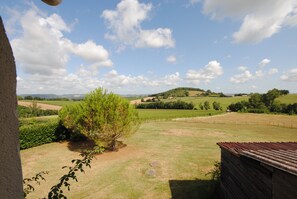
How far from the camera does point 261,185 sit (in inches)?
265

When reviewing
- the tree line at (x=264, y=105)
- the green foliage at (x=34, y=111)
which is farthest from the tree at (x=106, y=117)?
the tree line at (x=264, y=105)

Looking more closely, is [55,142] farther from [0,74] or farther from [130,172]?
[0,74]

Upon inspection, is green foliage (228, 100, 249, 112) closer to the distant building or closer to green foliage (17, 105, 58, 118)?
green foliage (17, 105, 58, 118)

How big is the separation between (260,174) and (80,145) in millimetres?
21502

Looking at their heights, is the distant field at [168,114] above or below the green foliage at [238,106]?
below

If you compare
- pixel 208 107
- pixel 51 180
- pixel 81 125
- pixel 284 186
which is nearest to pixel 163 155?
pixel 81 125

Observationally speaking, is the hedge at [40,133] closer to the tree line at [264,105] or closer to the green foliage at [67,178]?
the green foliage at [67,178]

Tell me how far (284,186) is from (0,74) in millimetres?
6403

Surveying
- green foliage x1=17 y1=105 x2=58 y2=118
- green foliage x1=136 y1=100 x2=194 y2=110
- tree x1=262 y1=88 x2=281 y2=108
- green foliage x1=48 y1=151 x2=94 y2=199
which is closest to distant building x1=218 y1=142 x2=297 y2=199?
green foliage x1=48 y1=151 x2=94 y2=199

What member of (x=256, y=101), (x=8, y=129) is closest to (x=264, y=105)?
(x=256, y=101)

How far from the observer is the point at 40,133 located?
81.8 feet

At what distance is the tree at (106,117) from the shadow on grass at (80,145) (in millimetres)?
3163

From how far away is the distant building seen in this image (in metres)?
5.21

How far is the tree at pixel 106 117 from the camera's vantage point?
19.9m
